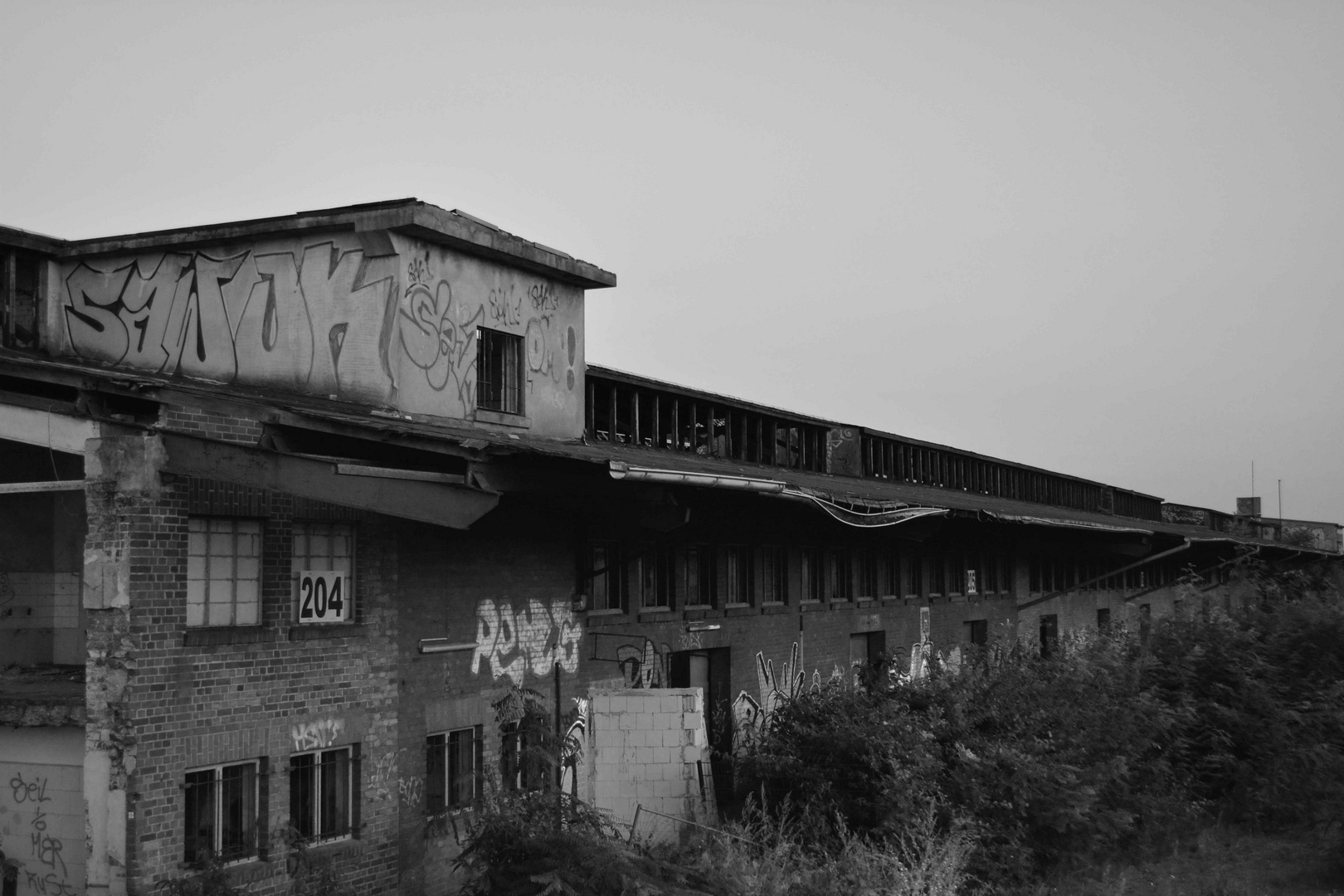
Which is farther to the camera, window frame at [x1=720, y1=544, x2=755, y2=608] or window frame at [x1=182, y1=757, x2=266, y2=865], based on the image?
window frame at [x1=720, y1=544, x2=755, y2=608]

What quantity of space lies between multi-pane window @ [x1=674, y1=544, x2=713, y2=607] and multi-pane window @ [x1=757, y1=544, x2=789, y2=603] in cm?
161

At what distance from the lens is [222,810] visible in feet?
34.6

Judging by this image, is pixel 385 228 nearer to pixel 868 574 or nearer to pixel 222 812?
pixel 222 812

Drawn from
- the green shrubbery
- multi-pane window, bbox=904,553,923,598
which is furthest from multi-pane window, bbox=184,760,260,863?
multi-pane window, bbox=904,553,923,598

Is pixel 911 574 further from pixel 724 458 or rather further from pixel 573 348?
pixel 573 348

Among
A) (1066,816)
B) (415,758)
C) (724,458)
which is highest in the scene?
(724,458)

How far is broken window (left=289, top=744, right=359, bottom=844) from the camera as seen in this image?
36.8 ft

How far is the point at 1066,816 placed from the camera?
14.4 m

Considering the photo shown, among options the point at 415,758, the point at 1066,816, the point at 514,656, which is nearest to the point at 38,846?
the point at 415,758

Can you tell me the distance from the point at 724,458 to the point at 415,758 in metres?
10.9

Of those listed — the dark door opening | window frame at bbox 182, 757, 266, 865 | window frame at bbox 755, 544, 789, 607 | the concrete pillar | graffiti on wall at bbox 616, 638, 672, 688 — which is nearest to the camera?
the concrete pillar

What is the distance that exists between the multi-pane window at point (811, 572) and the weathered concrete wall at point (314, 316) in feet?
20.7

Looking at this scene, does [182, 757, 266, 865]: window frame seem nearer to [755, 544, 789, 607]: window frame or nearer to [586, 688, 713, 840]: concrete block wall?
[586, 688, 713, 840]: concrete block wall

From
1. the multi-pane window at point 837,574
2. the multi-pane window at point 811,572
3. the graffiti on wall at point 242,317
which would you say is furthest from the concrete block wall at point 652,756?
the multi-pane window at point 837,574
